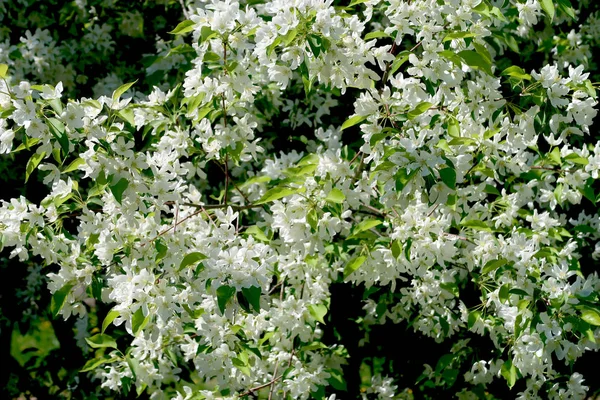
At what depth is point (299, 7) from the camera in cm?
235

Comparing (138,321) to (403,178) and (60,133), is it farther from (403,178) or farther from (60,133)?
(403,178)

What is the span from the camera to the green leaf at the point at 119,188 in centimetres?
238

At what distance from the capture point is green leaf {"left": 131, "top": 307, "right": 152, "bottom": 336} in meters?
2.35

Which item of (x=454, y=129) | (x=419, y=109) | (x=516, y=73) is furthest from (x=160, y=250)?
(x=516, y=73)

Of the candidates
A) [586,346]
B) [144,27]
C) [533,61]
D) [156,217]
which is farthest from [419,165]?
[144,27]

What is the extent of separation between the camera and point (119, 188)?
2.40m

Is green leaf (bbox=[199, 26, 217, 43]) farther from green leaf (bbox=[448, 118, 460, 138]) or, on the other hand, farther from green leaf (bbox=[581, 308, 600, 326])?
green leaf (bbox=[581, 308, 600, 326])

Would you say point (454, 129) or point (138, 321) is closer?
Result: point (138, 321)

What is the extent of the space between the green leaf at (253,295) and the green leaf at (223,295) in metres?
0.04

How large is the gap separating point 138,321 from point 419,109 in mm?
1096

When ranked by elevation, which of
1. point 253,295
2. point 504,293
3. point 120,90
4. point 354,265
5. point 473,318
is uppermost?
point 120,90

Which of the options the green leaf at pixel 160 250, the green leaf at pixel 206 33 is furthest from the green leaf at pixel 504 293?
the green leaf at pixel 206 33

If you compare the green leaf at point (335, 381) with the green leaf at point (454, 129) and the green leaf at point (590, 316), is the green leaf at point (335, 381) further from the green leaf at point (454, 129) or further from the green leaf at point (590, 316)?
the green leaf at point (454, 129)

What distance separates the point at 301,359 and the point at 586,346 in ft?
3.60
